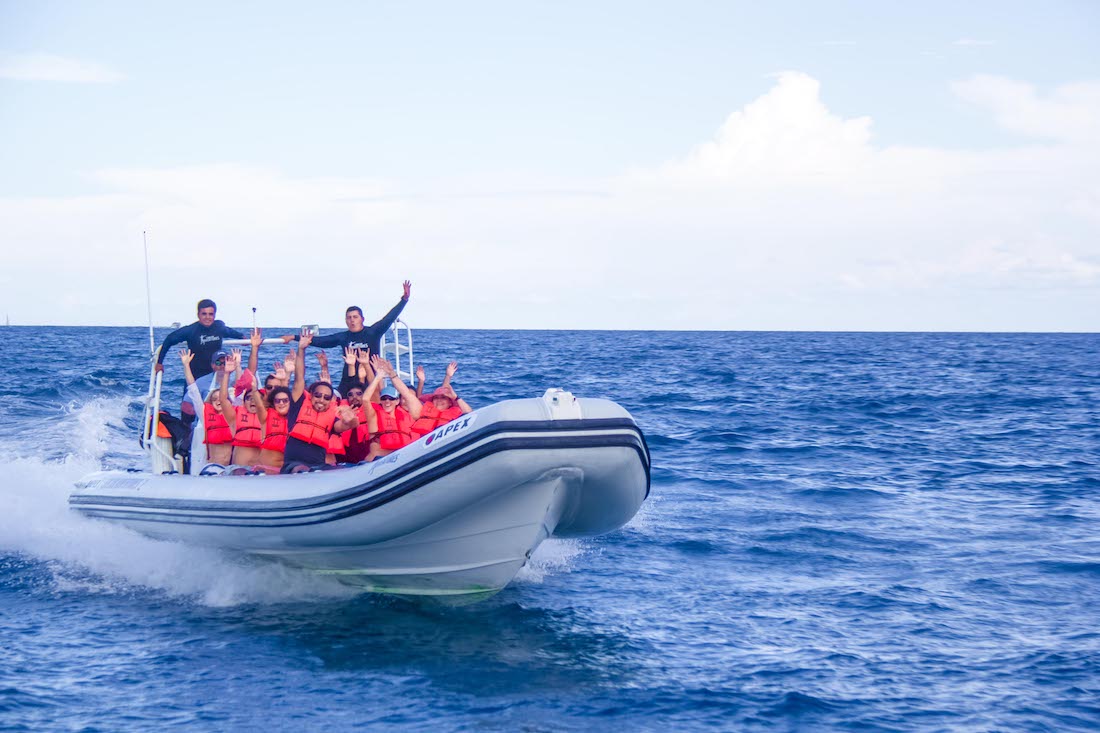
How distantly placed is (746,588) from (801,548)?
1276 millimetres

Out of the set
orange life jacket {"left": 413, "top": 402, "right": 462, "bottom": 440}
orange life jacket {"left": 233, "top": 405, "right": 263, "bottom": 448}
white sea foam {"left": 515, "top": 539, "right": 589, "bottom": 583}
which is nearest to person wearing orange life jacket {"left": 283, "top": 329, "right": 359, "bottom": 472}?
orange life jacket {"left": 233, "top": 405, "right": 263, "bottom": 448}

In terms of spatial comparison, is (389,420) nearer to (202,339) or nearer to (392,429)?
(392,429)

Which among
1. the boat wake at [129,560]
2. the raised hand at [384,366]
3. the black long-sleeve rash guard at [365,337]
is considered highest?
the black long-sleeve rash guard at [365,337]

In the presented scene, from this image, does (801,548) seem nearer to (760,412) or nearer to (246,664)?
(246,664)

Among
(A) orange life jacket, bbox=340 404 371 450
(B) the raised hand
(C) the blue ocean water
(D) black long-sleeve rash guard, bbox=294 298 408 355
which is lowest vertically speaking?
(C) the blue ocean water

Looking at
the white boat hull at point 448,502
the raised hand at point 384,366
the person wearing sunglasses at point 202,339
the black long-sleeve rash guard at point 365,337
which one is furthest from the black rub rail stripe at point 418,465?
the black long-sleeve rash guard at point 365,337

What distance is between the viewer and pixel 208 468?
22.5ft

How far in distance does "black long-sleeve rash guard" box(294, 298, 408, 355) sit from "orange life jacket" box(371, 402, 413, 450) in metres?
0.55

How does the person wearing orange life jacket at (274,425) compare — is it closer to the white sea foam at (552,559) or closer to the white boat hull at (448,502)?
the white boat hull at (448,502)

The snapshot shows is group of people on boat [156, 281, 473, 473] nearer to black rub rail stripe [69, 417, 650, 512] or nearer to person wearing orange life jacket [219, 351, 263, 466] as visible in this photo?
person wearing orange life jacket [219, 351, 263, 466]

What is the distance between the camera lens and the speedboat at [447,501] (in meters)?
5.46

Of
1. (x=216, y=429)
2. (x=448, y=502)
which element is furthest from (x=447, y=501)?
(x=216, y=429)

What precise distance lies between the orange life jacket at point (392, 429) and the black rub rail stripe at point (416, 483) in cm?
85

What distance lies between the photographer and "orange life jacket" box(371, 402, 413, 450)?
22.1 feet
